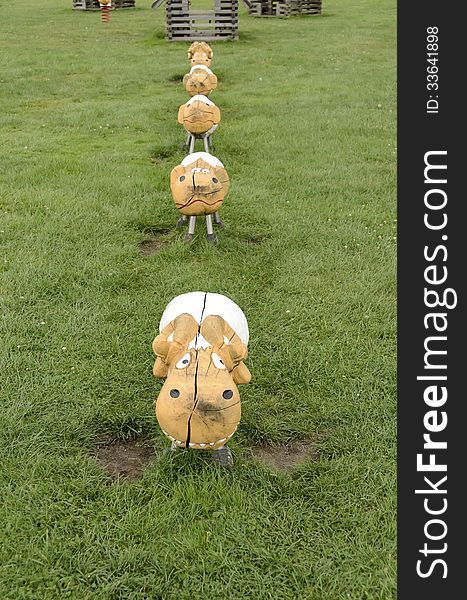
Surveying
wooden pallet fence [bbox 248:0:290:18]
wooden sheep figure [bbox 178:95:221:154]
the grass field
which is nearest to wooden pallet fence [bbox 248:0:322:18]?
wooden pallet fence [bbox 248:0:290:18]

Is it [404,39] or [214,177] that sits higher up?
[404,39]

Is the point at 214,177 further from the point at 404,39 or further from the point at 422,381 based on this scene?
the point at 422,381

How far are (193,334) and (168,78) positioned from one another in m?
11.9

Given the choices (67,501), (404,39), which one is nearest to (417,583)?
(67,501)

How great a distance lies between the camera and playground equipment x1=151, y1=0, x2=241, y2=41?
18312mm

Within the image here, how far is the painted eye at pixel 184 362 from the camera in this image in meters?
3.49

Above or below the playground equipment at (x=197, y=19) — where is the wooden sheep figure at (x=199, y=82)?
below

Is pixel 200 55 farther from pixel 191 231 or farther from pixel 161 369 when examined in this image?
pixel 161 369

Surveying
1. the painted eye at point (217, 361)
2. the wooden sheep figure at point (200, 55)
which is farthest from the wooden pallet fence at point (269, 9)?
the painted eye at point (217, 361)

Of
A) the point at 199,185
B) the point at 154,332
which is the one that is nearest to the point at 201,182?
the point at 199,185

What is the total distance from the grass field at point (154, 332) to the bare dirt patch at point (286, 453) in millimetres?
60

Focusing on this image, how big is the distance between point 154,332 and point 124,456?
1372 mm

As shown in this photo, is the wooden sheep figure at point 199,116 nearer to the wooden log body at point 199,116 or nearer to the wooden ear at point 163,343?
the wooden log body at point 199,116

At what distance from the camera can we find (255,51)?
56.1 feet
